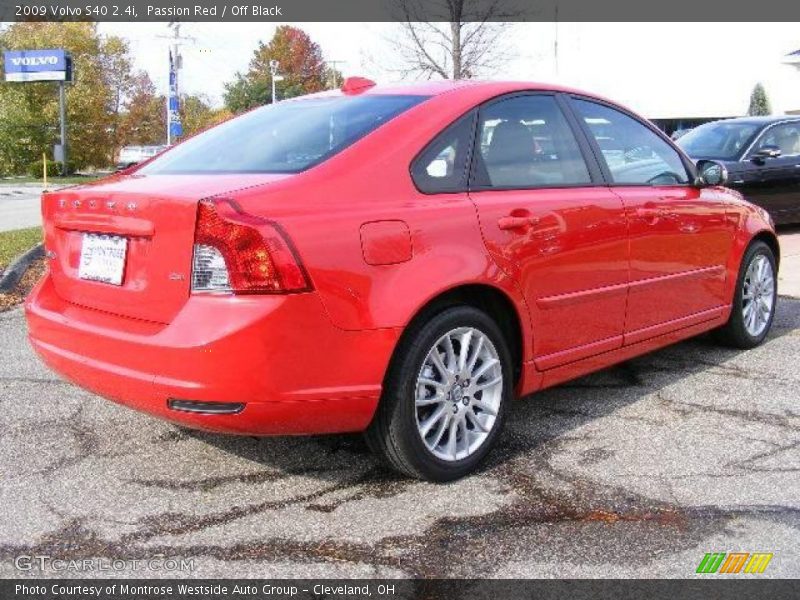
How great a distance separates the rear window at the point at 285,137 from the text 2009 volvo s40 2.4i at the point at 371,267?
0.04 feet

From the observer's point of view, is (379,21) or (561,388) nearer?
(561,388)

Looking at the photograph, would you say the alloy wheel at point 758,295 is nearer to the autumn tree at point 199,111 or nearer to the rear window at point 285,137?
the rear window at point 285,137

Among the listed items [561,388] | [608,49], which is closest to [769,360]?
[561,388]

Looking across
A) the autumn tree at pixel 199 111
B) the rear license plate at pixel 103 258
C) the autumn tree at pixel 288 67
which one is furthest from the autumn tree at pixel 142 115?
the rear license plate at pixel 103 258

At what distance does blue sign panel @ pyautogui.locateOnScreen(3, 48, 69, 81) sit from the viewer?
128 feet

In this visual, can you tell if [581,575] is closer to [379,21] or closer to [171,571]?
[171,571]

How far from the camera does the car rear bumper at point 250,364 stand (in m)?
2.92

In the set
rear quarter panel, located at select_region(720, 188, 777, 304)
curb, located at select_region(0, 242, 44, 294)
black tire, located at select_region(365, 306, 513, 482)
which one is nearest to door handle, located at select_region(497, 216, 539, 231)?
black tire, located at select_region(365, 306, 513, 482)

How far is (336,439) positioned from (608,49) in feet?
148

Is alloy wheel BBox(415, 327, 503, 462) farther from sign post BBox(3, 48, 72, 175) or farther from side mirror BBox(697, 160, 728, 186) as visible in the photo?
sign post BBox(3, 48, 72, 175)

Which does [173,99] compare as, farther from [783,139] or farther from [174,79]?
[783,139]

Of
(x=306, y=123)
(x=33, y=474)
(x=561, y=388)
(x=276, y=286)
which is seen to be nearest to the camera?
(x=276, y=286)

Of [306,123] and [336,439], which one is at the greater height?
[306,123]

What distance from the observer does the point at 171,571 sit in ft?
8.93
